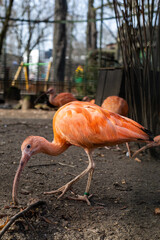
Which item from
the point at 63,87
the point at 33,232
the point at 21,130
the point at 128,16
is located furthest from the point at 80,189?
the point at 63,87

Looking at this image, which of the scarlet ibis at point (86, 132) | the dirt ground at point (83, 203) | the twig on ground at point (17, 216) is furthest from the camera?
the scarlet ibis at point (86, 132)

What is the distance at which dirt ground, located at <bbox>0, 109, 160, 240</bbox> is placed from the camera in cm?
233

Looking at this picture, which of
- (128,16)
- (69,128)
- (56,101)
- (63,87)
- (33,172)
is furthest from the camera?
(63,87)

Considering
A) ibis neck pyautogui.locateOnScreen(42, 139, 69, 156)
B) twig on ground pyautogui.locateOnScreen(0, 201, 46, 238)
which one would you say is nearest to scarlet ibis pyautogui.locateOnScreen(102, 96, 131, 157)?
ibis neck pyautogui.locateOnScreen(42, 139, 69, 156)

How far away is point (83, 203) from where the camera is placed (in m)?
2.87

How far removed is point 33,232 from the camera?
2246mm

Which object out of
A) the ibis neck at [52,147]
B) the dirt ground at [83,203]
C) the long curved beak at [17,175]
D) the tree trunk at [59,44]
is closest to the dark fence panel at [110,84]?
the dirt ground at [83,203]

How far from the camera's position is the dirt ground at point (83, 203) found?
91.8 inches

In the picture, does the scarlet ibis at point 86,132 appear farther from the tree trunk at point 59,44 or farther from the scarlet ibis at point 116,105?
the tree trunk at point 59,44

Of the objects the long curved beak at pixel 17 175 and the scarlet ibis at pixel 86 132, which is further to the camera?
the scarlet ibis at pixel 86 132

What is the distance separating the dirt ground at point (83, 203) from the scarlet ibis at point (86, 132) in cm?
24

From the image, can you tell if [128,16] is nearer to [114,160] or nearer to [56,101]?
[114,160]

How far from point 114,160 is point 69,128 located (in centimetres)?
176

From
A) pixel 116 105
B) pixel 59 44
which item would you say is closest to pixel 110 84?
pixel 116 105
